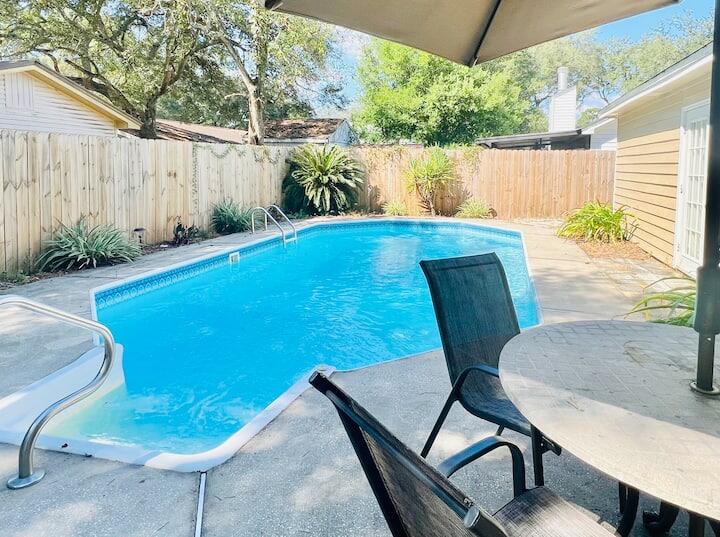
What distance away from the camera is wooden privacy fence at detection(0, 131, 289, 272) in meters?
6.57

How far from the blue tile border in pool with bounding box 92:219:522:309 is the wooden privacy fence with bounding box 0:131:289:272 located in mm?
1438

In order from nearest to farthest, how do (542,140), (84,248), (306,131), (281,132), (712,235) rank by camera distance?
(712,235), (84,248), (542,140), (306,131), (281,132)

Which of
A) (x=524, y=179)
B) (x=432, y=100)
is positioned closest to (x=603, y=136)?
(x=524, y=179)

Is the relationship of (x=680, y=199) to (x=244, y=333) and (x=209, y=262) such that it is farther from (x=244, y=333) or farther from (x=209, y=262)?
(x=209, y=262)

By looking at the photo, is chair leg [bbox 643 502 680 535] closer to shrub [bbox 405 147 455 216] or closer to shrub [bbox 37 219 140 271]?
shrub [bbox 37 219 140 271]

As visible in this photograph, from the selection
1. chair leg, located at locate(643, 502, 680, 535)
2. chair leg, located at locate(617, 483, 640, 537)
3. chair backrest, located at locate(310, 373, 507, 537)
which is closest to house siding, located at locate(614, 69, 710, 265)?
chair leg, located at locate(643, 502, 680, 535)

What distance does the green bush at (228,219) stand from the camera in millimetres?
11023

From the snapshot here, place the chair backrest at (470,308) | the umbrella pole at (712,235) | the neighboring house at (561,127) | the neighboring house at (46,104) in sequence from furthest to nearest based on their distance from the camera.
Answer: the neighboring house at (561,127) → the neighboring house at (46,104) → the chair backrest at (470,308) → the umbrella pole at (712,235)

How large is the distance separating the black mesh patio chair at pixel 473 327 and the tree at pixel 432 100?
2158 cm

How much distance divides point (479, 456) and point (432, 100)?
22890 millimetres

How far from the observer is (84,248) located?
23.5 feet

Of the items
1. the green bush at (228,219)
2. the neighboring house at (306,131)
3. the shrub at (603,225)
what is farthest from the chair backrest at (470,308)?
the neighboring house at (306,131)

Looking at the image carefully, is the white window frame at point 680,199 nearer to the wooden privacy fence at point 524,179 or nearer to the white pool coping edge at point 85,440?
the white pool coping edge at point 85,440

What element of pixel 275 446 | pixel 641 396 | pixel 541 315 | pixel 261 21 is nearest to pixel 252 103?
pixel 261 21
